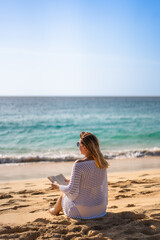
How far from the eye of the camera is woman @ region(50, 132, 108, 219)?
3.23 meters

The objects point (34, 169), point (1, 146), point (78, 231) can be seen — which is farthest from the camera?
point (1, 146)

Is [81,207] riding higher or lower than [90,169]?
lower

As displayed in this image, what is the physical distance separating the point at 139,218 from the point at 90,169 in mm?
1039

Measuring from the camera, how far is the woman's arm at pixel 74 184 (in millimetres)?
3225

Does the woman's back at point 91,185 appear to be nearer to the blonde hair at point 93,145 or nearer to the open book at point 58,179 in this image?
the blonde hair at point 93,145

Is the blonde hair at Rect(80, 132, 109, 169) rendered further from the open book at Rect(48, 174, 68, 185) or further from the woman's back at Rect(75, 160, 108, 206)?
the open book at Rect(48, 174, 68, 185)

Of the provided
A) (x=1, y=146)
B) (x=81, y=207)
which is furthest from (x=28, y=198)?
(x=1, y=146)

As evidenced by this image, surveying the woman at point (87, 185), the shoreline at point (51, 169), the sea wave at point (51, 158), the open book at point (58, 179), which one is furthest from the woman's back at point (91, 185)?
the sea wave at point (51, 158)

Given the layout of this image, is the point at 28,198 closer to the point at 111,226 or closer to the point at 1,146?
the point at 111,226

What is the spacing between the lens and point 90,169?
325cm

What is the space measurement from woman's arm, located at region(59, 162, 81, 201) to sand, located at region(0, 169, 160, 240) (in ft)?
1.26

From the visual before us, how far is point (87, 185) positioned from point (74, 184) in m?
0.17

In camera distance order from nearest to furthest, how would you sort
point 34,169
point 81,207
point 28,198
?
point 81,207 < point 28,198 < point 34,169

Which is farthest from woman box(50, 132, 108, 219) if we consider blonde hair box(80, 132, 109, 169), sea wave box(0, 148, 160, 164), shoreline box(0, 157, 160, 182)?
sea wave box(0, 148, 160, 164)
